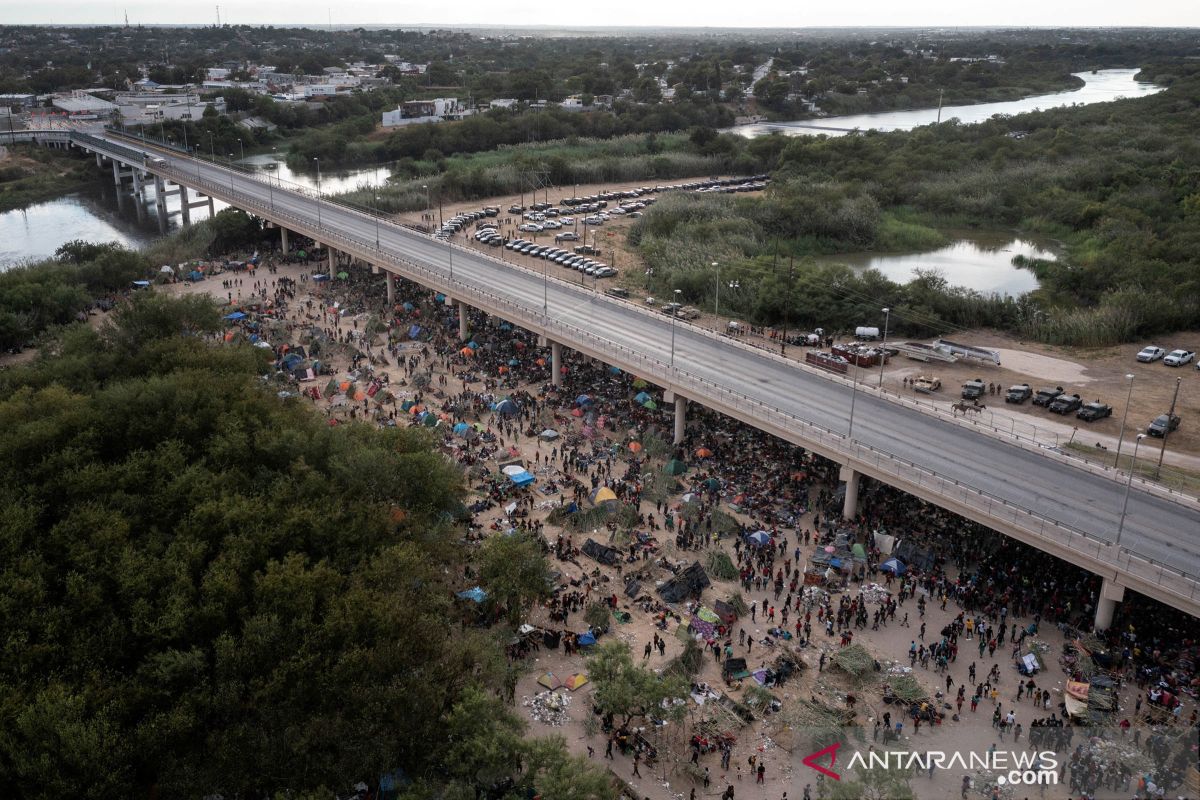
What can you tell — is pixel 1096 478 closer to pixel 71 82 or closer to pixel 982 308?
pixel 982 308

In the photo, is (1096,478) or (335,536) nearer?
(335,536)

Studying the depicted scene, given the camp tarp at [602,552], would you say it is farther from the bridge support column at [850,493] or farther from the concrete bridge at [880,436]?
the bridge support column at [850,493]

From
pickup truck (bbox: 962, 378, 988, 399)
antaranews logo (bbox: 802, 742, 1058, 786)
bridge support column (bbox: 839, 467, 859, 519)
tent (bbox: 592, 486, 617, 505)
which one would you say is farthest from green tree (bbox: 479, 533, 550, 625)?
pickup truck (bbox: 962, 378, 988, 399)

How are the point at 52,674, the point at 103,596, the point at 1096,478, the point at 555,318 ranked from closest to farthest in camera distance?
1. the point at 52,674
2. the point at 103,596
3. the point at 1096,478
4. the point at 555,318

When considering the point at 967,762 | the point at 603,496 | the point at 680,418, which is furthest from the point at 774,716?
the point at 680,418

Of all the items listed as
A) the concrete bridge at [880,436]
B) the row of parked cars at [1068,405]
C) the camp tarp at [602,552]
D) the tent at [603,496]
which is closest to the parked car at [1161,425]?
the row of parked cars at [1068,405]

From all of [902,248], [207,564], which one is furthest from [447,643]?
[902,248]

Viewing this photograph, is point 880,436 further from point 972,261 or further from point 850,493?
point 972,261
